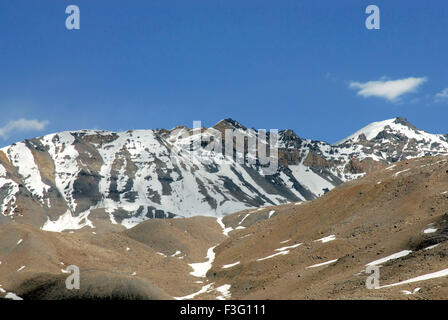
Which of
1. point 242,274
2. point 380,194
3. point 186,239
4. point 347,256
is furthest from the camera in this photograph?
point 186,239

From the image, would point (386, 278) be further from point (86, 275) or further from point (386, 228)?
point (86, 275)

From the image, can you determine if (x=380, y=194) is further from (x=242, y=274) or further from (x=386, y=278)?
(x=386, y=278)

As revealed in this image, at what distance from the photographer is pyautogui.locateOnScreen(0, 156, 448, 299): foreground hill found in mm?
76625

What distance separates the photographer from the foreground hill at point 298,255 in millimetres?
76625

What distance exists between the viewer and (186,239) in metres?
178

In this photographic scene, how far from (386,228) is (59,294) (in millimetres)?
54377

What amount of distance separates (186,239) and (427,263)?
371 feet

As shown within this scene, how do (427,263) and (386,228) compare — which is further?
(386,228)

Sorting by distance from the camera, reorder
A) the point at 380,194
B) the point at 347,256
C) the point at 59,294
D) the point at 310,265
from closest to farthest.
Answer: the point at 59,294 < the point at 347,256 < the point at 310,265 < the point at 380,194

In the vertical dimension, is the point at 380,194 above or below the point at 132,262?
above

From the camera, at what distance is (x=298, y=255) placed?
352 feet

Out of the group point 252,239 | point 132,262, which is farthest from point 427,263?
point 132,262
